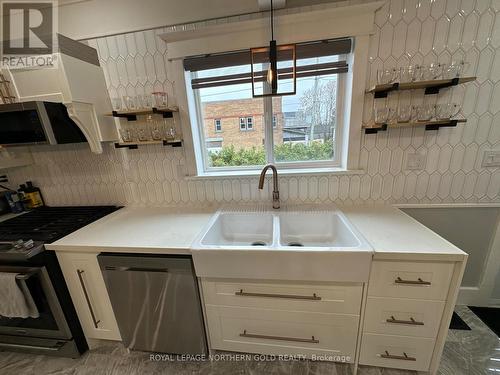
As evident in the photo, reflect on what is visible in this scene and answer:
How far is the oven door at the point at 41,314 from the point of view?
4.01 feet

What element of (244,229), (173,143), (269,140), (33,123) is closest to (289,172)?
(269,140)

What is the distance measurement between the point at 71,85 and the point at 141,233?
1009mm

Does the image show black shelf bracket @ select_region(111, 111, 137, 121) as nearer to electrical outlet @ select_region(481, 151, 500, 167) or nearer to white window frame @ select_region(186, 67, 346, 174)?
white window frame @ select_region(186, 67, 346, 174)

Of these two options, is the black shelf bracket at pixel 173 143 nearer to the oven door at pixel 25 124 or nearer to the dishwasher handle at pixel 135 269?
the oven door at pixel 25 124

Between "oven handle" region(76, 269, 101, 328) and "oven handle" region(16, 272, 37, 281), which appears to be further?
"oven handle" region(76, 269, 101, 328)

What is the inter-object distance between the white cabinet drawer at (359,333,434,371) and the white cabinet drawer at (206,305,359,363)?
86 mm

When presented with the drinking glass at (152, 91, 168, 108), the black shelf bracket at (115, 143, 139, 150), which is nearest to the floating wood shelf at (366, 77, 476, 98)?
the drinking glass at (152, 91, 168, 108)

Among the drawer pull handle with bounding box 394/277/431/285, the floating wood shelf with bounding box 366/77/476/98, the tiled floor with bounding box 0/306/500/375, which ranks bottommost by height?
the tiled floor with bounding box 0/306/500/375

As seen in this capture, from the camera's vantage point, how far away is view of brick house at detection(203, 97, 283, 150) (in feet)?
5.23

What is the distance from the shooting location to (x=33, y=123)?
4.21 feet

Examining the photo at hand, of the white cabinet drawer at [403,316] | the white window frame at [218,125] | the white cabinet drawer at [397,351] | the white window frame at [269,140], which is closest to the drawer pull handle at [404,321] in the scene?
the white cabinet drawer at [403,316]

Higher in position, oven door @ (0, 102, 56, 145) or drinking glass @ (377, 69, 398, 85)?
drinking glass @ (377, 69, 398, 85)

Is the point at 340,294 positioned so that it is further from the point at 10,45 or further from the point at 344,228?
the point at 10,45

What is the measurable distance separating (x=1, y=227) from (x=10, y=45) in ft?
4.17
